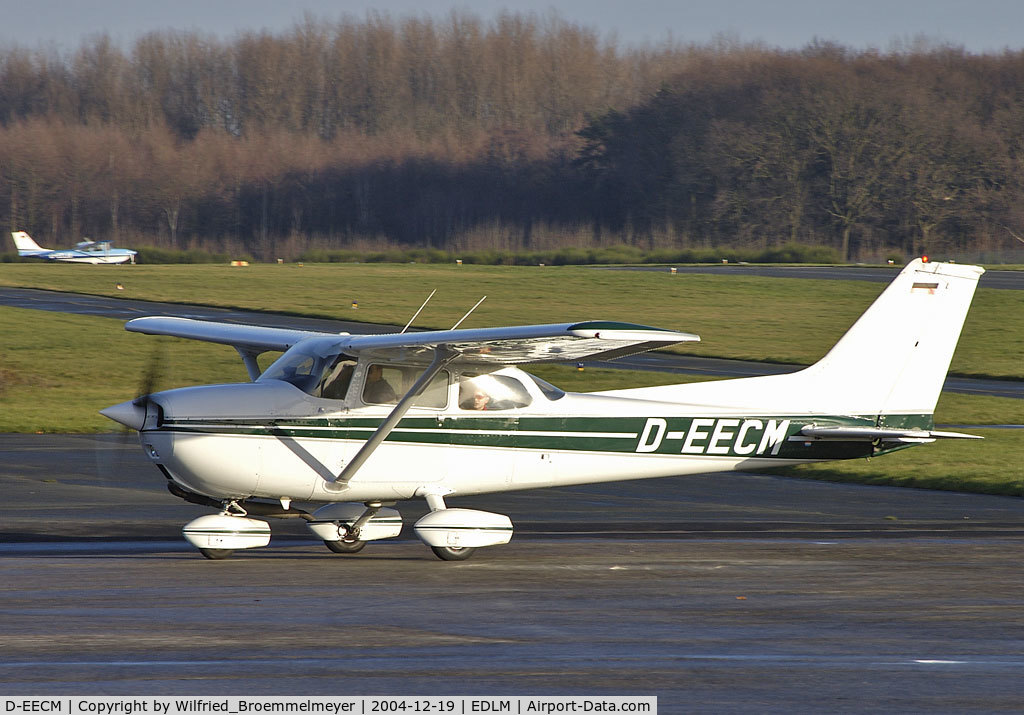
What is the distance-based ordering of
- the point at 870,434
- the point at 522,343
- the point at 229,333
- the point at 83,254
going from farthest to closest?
the point at 83,254, the point at 229,333, the point at 870,434, the point at 522,343

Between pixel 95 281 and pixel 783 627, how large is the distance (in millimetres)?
49058

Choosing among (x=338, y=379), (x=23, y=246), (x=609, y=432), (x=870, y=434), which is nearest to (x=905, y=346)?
(x=870, y=434)

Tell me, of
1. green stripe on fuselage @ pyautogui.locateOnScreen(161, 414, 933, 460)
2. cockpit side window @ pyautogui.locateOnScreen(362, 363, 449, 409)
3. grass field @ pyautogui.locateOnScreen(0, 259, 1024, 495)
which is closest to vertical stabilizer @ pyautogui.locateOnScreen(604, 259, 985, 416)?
green stripe on fuselage @ pyautogui.locateOnScreen(161, 414, 933, 460)

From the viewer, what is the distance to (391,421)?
10.9 m

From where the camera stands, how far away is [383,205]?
98.2 meters

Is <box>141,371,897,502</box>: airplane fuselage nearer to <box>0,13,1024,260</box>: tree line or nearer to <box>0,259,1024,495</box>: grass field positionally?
<box>0,259,1024,495</box>: grass field

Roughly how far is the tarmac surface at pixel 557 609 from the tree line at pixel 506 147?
6984 cm

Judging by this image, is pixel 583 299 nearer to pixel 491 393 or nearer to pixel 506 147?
pixel 491 393

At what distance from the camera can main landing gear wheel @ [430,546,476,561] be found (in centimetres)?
1102

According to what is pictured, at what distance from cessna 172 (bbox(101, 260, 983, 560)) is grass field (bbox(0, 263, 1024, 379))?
21.6m

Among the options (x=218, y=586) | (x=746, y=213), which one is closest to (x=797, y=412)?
(x=218, y=586)

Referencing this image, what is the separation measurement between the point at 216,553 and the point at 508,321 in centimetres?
2958

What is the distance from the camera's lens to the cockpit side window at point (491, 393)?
452 inches

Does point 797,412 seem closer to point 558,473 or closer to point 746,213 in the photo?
point 558,473
